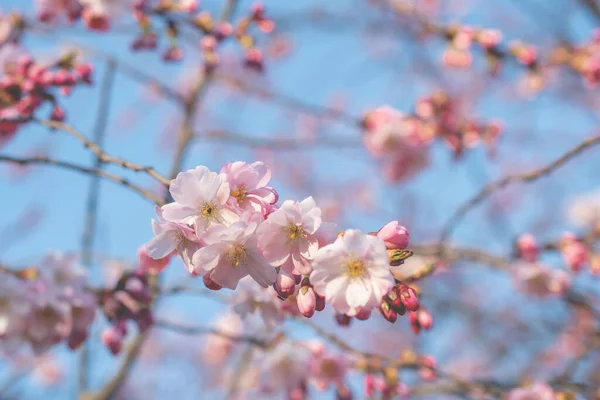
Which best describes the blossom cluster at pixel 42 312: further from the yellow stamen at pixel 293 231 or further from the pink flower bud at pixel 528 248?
the pink flower bud at pixel 528 248

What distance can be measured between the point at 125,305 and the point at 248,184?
0.92 m

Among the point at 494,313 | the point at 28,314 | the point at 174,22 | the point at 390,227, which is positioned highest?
the point at 390,227

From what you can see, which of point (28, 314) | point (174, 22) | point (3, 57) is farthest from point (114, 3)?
point (28, 314)

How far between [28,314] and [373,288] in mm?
1346

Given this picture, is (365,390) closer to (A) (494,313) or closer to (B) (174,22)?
(B) (174,22)

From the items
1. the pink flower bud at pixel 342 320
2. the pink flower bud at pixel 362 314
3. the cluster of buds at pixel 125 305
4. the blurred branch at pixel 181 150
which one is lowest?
the blurred branch at pixel 181 150

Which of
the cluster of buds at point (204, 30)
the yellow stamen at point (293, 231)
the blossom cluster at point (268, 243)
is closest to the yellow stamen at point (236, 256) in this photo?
the blossom cluster at point (268, 243)

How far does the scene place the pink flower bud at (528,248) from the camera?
2.79 meters

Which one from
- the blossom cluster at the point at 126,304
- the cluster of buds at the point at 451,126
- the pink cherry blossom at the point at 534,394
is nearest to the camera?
the blossom cluster at the point at 126,304

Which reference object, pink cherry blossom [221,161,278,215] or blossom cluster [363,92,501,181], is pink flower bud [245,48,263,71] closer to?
blossom cluster [363,92,501,181]

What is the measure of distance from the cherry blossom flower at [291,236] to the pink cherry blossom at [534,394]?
4.36ft

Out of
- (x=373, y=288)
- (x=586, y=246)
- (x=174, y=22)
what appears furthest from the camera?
(x=586, y=246)

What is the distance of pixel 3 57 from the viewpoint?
7.35 feet

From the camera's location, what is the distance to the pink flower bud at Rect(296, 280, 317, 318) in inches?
45.0
